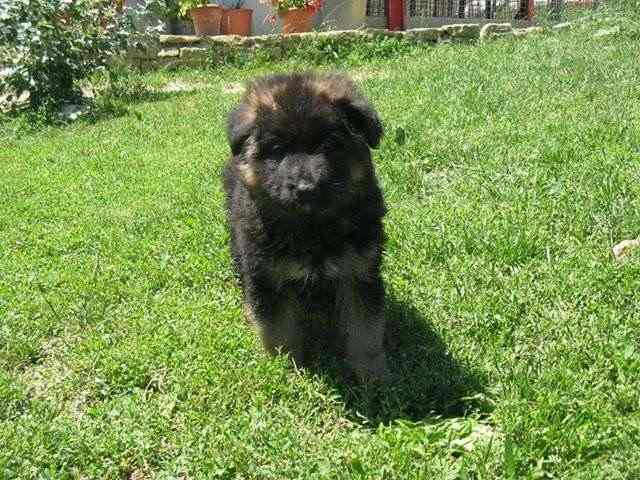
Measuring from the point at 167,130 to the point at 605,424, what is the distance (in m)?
6.86

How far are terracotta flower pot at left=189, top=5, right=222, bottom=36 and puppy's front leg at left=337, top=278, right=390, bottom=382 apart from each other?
38.4ft

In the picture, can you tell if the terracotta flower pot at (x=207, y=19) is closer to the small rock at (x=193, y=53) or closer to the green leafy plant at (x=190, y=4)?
the green leafy plant at (x=190, y=4)

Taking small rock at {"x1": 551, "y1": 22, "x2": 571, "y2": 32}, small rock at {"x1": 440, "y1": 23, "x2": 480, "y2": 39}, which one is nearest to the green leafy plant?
small rock at {"x1": 440, "y1": 23, "x2": 480, "y2": 39}

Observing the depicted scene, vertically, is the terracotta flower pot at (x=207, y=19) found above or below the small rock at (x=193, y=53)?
above

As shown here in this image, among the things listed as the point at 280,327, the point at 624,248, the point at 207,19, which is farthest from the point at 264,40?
the point at 280,327

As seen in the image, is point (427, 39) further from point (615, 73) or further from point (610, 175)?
point (610, 175)

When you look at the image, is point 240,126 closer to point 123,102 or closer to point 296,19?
point 123,102

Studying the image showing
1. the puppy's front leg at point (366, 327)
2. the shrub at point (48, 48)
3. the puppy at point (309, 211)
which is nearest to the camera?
the puppy at point (309, 211)

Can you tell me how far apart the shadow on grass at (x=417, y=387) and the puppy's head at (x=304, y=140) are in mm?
856

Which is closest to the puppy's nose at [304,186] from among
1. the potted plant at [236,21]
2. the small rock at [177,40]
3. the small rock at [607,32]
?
the small rock at [607,32]

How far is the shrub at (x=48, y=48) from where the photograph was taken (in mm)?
10023

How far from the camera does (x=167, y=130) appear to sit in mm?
8461

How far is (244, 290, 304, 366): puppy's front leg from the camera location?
3.41m

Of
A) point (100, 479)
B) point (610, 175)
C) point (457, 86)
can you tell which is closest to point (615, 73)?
point (457, 86)
